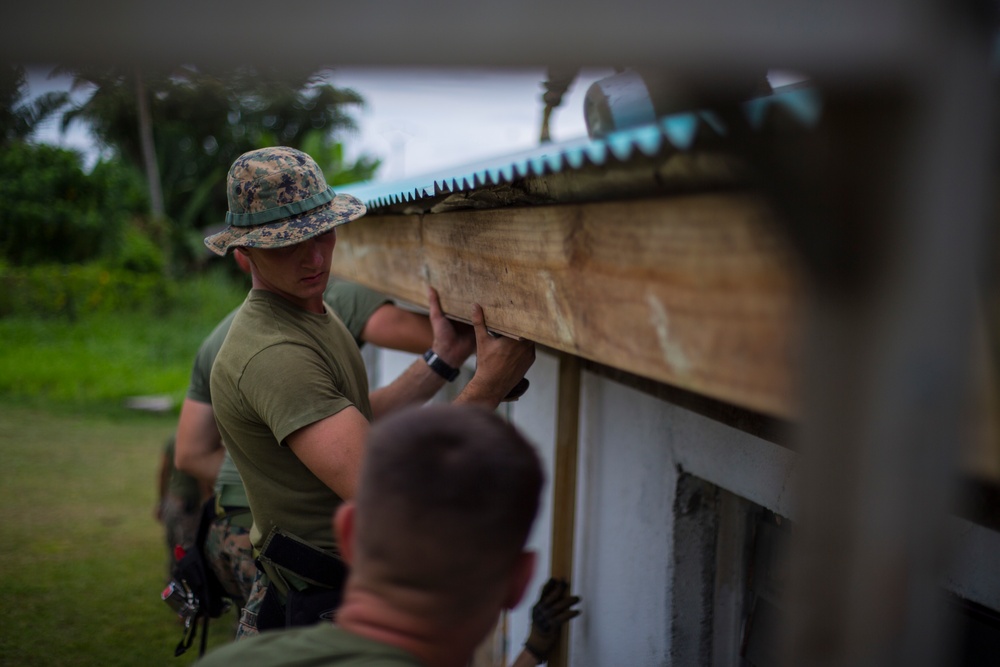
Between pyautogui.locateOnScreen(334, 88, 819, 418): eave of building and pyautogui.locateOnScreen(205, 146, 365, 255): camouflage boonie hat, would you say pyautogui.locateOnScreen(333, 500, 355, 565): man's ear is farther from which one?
pyautogui.locateOnScreen(205, 146, 365, 255): camouflage boonie hat

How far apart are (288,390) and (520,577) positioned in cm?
97

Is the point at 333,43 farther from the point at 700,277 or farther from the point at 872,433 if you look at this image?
the point at 872,433

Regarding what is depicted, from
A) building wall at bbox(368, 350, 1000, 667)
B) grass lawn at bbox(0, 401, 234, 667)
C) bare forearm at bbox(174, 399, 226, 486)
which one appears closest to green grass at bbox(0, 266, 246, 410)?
grass lawn at bbox(0, 401, 234, 667)

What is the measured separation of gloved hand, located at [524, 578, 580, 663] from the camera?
2.89 m

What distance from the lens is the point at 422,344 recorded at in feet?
9.20

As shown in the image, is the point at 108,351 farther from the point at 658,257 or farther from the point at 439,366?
the point at 658,257

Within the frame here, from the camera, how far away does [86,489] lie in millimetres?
7766

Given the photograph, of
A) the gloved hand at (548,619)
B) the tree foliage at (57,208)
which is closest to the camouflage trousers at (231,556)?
the gloved hand at (548,619)

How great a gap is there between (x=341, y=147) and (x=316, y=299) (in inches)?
612

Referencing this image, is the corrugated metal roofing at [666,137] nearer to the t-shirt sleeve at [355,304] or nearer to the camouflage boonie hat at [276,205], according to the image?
the camouflage boonie hat at [276,205]

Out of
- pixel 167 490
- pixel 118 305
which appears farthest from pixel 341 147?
pixel 167 490

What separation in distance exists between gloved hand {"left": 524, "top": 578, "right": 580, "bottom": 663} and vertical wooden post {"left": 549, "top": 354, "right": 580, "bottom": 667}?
0.17ft

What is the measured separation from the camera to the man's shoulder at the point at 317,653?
109 cm

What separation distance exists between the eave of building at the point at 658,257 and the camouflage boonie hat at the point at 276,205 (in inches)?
28.1
